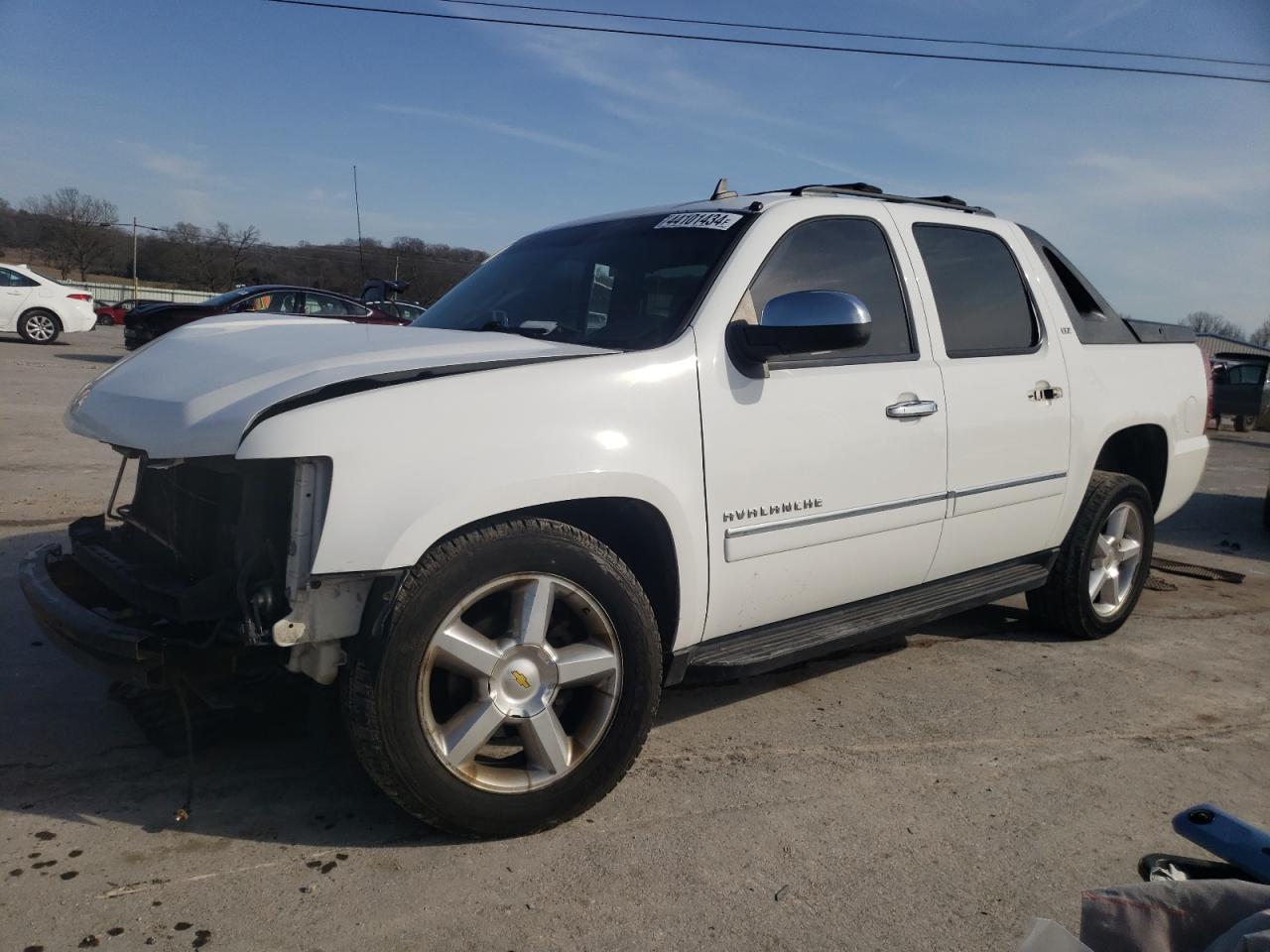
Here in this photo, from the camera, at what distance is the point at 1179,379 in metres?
4.89

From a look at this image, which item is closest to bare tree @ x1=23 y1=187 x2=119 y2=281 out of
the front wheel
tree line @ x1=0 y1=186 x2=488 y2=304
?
tree line @ x1=0 y1=186 x2=488 y2=304

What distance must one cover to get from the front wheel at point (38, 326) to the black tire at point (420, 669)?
67.7 ft

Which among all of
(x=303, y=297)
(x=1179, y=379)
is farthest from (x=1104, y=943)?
(x=303, y=297)

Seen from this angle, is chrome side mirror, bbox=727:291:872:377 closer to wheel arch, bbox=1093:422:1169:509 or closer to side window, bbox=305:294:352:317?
wheel arch, bbox=1093:422:1169:509

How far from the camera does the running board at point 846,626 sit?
9.93ft

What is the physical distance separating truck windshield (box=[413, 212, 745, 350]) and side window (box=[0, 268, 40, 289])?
60.9 ft

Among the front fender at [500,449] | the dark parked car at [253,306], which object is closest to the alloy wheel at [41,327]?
the dark parked car at [253,306]

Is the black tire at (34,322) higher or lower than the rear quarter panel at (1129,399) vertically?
higher

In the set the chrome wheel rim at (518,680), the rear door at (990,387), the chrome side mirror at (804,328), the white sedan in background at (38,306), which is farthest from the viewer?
the white sedan in background at (38,306)

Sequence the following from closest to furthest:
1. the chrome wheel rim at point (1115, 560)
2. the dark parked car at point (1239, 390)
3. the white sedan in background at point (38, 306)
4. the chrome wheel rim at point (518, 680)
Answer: the chrome wheel rim at point (518, 680)
the chrome wheel rim at point (1115, 560)
the white sedan in background at point (38, 306)
the dark parked car at point (1239, 390)

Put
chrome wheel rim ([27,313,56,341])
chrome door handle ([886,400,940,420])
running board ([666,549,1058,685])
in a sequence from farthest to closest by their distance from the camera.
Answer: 1. chrome wheel rim ([27,313,56,341])
2. chrome door handle ([886,400,940,420])
3. running board ([666,549,1058,685])

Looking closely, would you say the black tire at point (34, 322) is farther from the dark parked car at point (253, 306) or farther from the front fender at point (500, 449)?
the front fender at point (500, 449)

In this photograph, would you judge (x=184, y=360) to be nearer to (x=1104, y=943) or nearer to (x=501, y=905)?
(x=501, y=905)

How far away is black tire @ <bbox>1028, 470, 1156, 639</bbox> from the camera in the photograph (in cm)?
443
